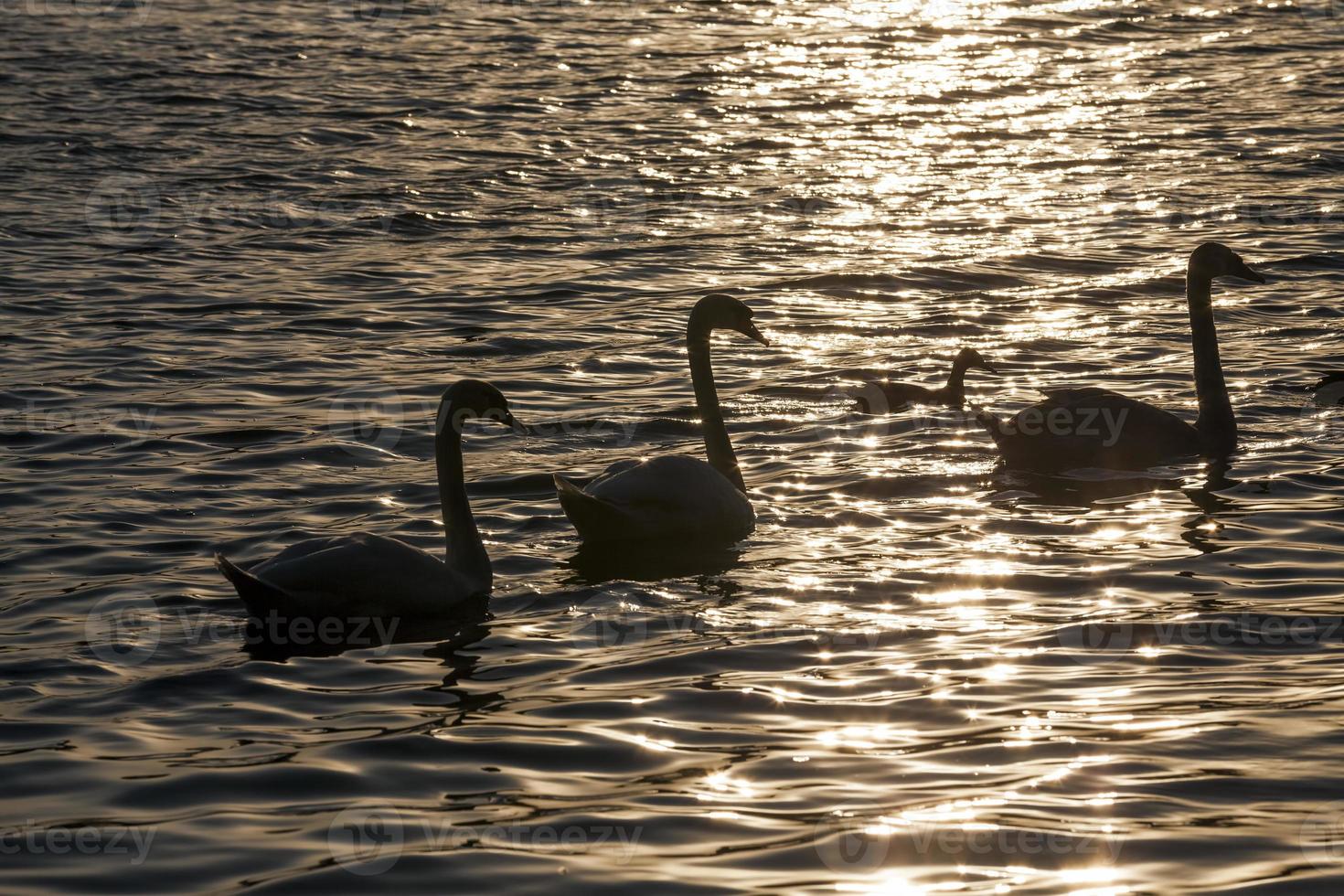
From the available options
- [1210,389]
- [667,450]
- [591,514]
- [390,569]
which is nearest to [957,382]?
[1210,389]

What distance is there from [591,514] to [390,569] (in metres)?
1.48

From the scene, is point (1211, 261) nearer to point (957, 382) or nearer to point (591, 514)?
point (957, 382)

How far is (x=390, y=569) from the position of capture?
8.78 meters

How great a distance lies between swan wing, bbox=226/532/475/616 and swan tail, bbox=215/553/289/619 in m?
0.01

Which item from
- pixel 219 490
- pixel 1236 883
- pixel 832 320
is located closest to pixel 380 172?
pixel 832 320

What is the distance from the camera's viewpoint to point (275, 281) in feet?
57.4

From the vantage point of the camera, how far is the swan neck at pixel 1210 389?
39.9ft

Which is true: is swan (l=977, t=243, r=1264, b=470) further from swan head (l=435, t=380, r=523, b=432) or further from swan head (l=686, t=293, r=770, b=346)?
swan head (l=435, t=380, r=523, b=432)

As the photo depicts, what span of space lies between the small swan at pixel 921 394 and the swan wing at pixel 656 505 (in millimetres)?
3421

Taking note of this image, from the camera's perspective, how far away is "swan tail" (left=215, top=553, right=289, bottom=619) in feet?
27.1

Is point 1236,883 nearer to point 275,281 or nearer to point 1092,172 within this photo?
point 275,281

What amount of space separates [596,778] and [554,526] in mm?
3931

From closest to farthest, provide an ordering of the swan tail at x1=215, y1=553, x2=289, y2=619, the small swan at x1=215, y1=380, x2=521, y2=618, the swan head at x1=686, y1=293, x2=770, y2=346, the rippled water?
the rippled water, the swan tail at x1=215, y1=553, x2=289, y2=619, the small swan at x1=215, y1=380, x2=521, y2=618, the swan head at x1=686, y1=293, x2=770, y2=346

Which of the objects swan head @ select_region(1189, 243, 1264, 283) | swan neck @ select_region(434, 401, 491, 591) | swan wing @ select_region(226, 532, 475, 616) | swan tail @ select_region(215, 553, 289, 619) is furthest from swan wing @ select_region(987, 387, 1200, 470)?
swan tail @ select_region(215, 553, 289, 619)
